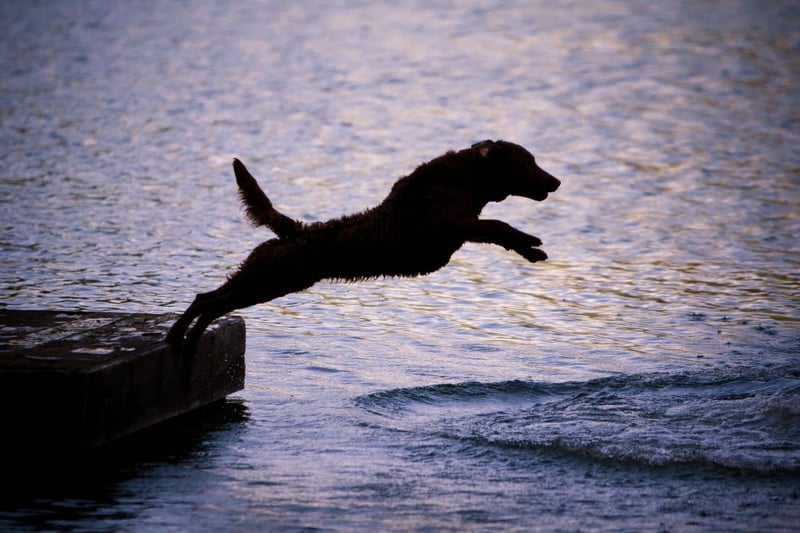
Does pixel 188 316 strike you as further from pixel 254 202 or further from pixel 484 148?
pixel 484 148

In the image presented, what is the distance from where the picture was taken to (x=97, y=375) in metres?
7.06

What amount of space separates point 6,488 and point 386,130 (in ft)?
45.8

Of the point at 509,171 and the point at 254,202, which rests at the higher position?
the point at 509,171

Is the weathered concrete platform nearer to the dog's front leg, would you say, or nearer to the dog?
the dog

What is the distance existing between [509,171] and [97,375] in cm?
275

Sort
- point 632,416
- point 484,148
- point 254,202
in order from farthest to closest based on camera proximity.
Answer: point 632,416, point 254,202, point 484,148

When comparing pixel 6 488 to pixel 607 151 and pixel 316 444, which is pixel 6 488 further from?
pixel 607 151

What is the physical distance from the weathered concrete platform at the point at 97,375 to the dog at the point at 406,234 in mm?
598

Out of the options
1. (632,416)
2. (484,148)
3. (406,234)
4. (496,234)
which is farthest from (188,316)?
(632,416)

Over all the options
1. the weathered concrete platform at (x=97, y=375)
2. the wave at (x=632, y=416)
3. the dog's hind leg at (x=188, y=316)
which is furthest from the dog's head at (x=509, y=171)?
the weathered concrete platform at (x=97, y=375)

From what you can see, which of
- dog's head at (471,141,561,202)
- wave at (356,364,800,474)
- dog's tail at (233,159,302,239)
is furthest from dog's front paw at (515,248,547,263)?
dog's tail at (233,159,302,239)

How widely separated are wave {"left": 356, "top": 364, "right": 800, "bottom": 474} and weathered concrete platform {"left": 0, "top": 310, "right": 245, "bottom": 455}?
3.68 ft

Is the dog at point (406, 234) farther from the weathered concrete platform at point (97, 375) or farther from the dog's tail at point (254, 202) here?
the weathered concrete platform at point (97, 375)

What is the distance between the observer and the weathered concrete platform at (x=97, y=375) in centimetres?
698
